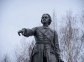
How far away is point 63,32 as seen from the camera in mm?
28594

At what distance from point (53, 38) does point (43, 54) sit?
0.65m

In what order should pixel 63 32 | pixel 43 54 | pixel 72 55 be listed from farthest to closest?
pixel 63 32 → pixel 72 55 → pixel 43 54

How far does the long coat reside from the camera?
10.5 metres

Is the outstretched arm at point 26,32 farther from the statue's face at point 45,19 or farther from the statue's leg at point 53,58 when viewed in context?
the statue's leg at point 53,58

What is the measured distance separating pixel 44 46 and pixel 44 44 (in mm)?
68

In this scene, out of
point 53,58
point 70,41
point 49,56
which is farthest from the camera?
point 70,41

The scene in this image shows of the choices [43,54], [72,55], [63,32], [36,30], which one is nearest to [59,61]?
[43,54]

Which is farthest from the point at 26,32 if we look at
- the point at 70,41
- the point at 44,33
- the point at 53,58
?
the point at 70,41

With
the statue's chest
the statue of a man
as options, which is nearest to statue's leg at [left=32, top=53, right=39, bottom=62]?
the statue of a man

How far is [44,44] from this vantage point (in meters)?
10.6

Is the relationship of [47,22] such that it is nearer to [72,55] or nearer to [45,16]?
[45,16]

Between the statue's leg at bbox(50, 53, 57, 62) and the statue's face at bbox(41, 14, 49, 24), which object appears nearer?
the statue's leg at bbox(50, 53, 57, 62)

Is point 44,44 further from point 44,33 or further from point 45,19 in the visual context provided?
point 45,19

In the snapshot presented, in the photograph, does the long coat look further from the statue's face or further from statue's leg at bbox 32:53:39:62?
the statue's face
